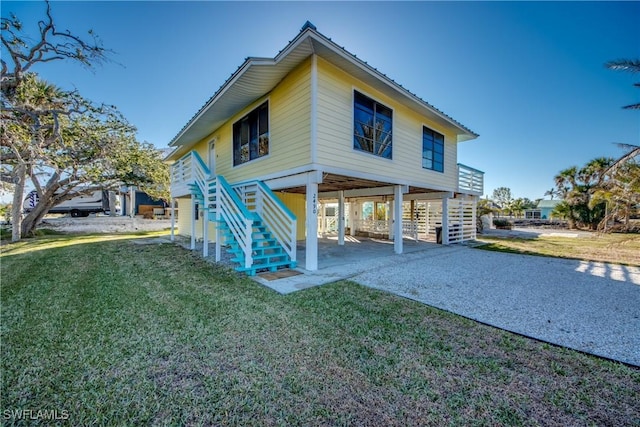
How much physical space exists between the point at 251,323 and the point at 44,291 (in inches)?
183

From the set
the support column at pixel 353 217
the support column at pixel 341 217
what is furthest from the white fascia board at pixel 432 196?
the support column at pixel 353 217

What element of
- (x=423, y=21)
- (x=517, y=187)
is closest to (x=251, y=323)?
(x=423, y=21)

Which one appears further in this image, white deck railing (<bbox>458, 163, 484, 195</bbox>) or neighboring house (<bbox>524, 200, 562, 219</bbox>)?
neighboring house (<bbox>524, 200, 562, 219</bbox>)

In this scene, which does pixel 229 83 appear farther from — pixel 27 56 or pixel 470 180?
pixel 470 180

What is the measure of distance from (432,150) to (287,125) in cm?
661

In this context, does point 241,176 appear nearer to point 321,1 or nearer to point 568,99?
point 321,1

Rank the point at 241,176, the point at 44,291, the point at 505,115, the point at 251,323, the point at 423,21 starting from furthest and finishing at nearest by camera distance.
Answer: the point at 505,115
the point at 241,176
the point at 423,21
the point at 44,291
the point at 251,323

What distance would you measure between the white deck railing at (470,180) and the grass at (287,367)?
33.4 feet

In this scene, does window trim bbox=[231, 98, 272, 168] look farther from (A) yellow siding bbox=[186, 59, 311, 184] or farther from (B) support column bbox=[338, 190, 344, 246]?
(B) support column bbox=[338, 190, 344, 246]

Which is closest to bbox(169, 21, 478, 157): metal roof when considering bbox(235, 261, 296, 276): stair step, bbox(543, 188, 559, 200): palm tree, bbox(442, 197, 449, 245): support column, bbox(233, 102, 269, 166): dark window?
bbox(233, 102, 269, 166): dark window

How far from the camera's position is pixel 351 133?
275 inches

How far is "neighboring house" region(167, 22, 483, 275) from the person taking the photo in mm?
6176

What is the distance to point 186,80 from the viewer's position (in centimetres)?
1124

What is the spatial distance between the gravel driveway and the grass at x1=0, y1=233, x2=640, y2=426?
433 millimetres
